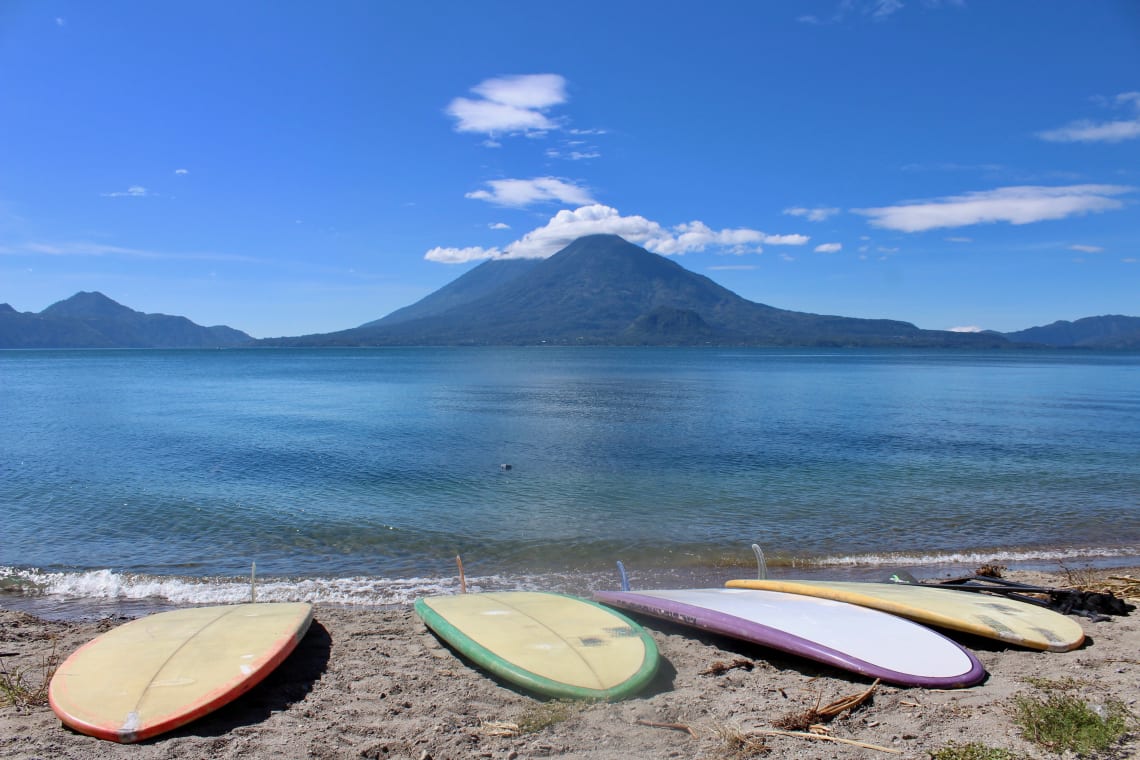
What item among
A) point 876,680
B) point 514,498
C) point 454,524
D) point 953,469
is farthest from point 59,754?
point 953,469

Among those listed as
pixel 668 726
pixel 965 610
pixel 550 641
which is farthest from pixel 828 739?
pixel 965 610

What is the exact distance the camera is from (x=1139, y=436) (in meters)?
27.9

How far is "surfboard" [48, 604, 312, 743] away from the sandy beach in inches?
5.7

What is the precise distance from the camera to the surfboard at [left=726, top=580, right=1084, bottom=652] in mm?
6895

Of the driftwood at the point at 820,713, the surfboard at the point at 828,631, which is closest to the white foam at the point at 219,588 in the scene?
the surfboard at the point at 828,631

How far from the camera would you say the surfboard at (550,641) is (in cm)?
574

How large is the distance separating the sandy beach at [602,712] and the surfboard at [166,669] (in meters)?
0.14

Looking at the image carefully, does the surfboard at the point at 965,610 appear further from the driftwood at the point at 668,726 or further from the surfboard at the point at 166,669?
the surfboard at the point at 166,669

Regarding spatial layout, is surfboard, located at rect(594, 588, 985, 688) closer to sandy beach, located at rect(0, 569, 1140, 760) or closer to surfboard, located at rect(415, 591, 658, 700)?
sandy beach, located at rect(0, 569, 1140, 760)

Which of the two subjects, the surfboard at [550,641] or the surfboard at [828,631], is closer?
the surfboard at [550,641]

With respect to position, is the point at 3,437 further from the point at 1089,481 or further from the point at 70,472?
the point at 1089,481

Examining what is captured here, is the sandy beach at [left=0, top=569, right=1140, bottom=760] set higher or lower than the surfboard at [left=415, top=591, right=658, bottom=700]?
lower

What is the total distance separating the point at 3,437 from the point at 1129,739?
33.8 m

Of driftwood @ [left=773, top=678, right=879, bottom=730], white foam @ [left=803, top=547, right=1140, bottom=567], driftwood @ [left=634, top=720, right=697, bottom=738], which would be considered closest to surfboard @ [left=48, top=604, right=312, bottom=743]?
driftwood @ [left=634, top=720, right=697, bottom=738]
